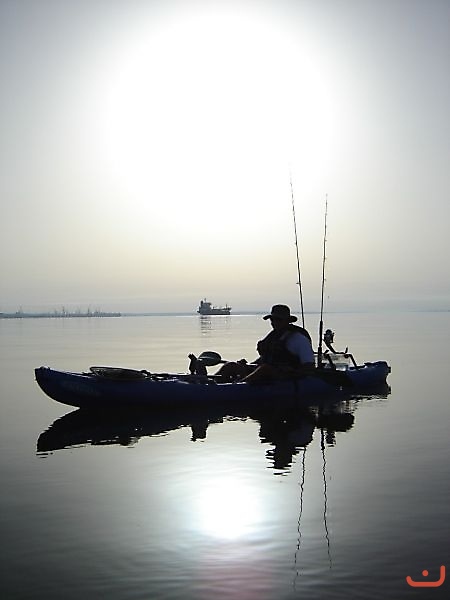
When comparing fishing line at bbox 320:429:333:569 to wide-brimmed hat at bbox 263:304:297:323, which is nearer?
fishing line at bbox 320:429:333:569

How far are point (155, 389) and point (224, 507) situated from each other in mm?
7241

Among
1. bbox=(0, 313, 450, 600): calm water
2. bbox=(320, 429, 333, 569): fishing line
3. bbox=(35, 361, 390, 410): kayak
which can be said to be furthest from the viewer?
bbox=(35, 361, 390, 410): kayak

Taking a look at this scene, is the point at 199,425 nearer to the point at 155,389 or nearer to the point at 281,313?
→ the point at 155,389

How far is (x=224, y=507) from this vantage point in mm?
8562

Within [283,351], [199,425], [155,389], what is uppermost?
[283,351]

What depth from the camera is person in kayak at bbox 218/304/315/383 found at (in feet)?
54.4

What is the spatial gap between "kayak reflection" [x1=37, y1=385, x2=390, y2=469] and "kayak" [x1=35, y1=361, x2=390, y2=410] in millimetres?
240

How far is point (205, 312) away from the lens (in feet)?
613

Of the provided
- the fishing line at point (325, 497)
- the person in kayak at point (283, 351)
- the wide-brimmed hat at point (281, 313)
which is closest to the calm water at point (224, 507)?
the fishing line at point (325, 497)

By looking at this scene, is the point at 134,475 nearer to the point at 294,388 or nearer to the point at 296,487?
the point at 296,487

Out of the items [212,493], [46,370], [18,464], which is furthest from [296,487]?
[46,370]

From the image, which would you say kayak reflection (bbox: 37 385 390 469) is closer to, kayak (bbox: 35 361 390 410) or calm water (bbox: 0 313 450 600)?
calm water (bbox: 0 313 450 600)

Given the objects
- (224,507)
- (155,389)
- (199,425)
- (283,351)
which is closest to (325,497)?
(224,507)

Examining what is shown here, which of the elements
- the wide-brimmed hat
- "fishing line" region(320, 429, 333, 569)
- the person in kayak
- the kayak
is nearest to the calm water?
"fishing line" region(320, 429, 333, 569)
